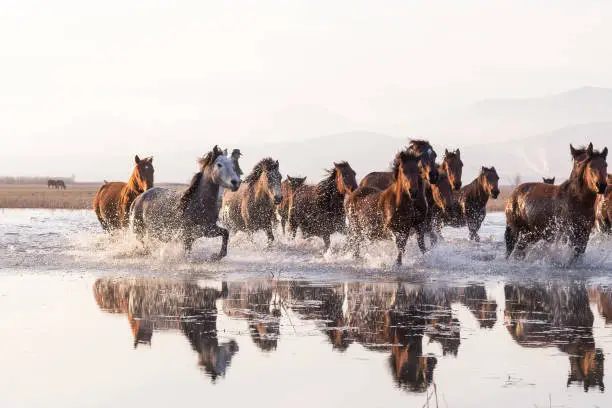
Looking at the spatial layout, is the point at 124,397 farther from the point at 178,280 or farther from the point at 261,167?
the point at 261,167

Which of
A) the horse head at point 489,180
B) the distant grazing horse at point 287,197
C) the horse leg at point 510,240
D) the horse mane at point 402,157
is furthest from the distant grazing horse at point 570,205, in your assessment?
the distant grazing horse at point 287,197

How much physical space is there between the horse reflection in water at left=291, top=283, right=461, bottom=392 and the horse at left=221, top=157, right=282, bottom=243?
21.8ft

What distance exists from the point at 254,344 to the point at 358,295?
3.60 m

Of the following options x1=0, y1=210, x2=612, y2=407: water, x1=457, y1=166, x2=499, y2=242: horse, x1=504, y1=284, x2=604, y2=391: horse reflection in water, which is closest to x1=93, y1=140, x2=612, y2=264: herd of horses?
x1=0, y1=210, x2=612, y2=407: water

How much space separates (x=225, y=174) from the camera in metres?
15.8

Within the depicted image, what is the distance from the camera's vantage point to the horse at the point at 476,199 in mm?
22484

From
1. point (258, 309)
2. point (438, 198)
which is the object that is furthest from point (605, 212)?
point (258, 309)

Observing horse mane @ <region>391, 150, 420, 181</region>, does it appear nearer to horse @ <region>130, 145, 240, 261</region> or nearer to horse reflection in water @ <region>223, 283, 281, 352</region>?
horse @ <region>130, 145, 240, 261</region>

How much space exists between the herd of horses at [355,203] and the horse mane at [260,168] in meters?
0.02

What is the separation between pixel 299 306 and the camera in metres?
10.4

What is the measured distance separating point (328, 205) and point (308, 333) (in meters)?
11.2

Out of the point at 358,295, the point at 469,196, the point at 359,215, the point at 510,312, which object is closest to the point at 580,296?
the point at 510,312

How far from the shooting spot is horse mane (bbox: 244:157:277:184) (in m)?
19.3

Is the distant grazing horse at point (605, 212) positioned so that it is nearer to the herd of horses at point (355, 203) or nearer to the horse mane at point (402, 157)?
the herd of horses at point (355, 203)
